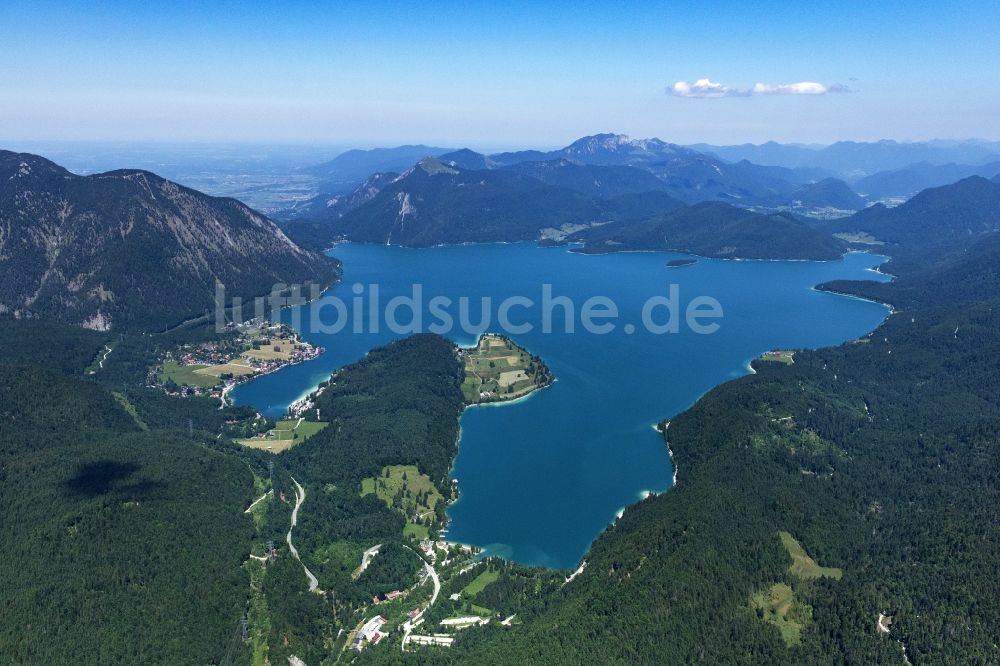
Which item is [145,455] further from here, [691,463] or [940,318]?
[940,318]

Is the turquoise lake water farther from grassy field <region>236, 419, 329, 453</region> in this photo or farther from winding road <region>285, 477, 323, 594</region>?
winding road <region>285, 477, 323, 594</region>

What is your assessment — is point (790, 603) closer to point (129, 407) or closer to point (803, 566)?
point (803, 566)

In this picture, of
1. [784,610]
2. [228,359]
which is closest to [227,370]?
[228,359]

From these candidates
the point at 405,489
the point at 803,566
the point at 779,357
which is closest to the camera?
the point at 803,566

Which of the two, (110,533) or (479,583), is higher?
(110,533)

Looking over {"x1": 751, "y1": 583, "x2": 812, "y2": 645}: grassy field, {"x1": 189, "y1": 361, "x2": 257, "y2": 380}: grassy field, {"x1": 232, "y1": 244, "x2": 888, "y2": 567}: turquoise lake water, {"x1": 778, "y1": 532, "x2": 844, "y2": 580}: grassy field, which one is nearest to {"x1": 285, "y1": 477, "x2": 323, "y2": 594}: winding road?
{"x1": 232, "y1": 244, "x2": 888, "y2": 567}: turquoise lake water

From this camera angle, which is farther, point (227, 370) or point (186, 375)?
point (227, 370)
